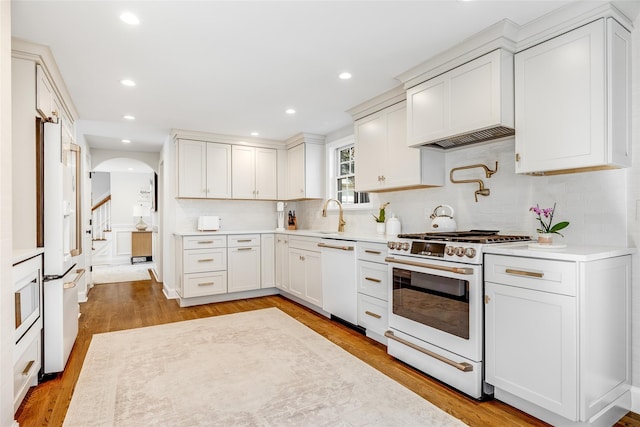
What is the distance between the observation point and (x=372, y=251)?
326 centimetres

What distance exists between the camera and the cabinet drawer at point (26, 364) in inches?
80.7

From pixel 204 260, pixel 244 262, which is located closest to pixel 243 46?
pixel 204 260

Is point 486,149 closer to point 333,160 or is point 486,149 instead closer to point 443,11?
point 443,11

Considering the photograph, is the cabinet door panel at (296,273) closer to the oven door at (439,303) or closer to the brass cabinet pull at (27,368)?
the oven door at (439,303)

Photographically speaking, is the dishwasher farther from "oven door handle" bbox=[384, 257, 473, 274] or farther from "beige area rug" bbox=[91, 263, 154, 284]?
"beige area rug" bbox=[91, 263, 154, 284]

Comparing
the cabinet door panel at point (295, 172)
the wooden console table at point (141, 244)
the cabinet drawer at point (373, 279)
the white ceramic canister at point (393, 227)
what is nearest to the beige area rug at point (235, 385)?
the cabinet drawer at point (373, 279)

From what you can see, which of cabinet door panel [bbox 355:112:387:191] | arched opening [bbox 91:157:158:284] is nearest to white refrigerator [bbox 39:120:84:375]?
cabinet door panel [bbox 355:112:387:191]

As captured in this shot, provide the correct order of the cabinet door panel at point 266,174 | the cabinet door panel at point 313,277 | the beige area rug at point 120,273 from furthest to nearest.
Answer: the beige area rug at point 120,273 → the cabinet door panel at point 266,174 → the cabinet door panel at point 313,277

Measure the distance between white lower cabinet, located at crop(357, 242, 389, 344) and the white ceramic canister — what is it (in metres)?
0.52

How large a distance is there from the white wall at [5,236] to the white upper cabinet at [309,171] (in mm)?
3691

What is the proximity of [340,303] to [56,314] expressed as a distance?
250cm

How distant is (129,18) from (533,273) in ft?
9.56

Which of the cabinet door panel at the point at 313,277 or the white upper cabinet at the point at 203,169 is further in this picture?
the white upper cabinet at the point at 203,169

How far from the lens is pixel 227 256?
4871 millimetres
